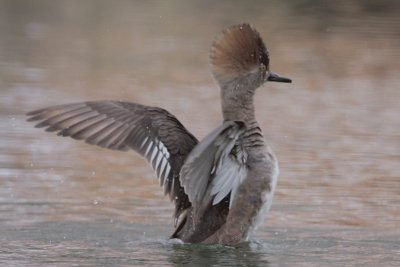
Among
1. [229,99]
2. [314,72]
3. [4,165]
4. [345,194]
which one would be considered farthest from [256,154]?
[314,72]

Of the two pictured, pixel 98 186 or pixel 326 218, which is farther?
pixel 98 186

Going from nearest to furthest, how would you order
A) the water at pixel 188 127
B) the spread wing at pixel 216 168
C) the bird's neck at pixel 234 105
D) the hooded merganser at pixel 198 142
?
1. the spread wing at pixel 216 168
2. the hooded merganser at pixel 198 142
3. the bird's neck at pixel 234 105
4. the water at pixel 188 127

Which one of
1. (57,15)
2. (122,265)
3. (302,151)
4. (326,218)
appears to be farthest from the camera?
(57,15)

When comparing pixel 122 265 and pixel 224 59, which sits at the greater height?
pixel 224 59

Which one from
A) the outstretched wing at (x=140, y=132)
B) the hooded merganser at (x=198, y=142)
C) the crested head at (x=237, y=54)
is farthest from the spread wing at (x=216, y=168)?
the crested head at (x=237, y=54)

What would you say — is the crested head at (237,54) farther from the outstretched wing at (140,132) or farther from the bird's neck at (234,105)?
the outstretched wing at (140,132)

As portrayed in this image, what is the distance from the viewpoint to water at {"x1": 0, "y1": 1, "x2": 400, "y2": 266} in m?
7.75

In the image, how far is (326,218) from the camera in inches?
340

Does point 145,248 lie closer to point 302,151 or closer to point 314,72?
point 302,151

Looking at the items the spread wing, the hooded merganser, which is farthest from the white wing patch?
the spread wing

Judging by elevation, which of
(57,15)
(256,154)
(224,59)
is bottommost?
(57,15)

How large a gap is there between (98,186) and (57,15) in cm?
1218

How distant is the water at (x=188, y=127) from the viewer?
7750mm

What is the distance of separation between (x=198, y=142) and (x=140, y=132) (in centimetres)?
48
